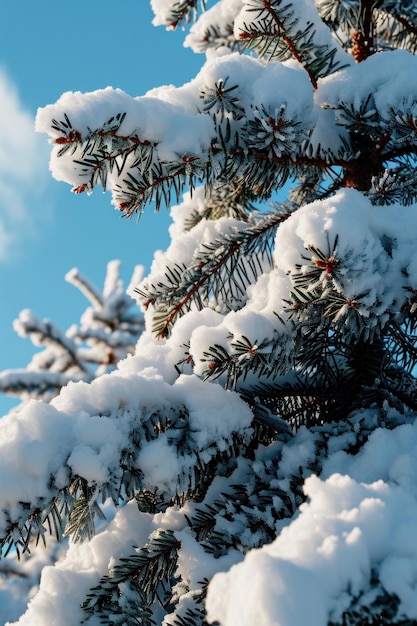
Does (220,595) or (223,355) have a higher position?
(223,355)

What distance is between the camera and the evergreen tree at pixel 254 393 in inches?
40.2

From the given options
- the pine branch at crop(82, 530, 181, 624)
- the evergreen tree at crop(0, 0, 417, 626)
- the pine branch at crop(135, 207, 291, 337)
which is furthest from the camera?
the pine branch at crop(135, 207, 291, 337)

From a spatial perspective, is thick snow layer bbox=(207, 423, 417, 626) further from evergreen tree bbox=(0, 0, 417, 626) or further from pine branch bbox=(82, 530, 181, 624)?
pine branch bbox=(82, 530, 181, 624)

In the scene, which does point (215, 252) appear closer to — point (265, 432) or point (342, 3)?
point (265, 432)

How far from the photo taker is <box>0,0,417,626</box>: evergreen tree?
1021 mm

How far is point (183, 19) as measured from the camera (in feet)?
11.0

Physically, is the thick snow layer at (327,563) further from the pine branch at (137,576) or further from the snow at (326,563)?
the pine branch at (137,576)

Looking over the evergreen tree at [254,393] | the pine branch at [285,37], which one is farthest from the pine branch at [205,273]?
the pine branch at [285,37]

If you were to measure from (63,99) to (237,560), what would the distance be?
1408 mm

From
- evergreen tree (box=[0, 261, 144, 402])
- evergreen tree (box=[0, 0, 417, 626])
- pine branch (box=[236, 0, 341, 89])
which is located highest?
evergreen tree (box=[0, 261, 144, 402])

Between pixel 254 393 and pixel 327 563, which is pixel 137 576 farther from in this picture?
pixel 327 563

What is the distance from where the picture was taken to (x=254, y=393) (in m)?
1.92

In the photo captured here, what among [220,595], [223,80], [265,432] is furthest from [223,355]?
[223,80]

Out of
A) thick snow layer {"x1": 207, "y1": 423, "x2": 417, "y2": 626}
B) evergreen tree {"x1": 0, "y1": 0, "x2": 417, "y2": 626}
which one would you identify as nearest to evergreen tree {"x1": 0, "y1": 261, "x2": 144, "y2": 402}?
evergreen tree {"x1": 0, "y1": 0, "x2": 417, "y2": 626}
